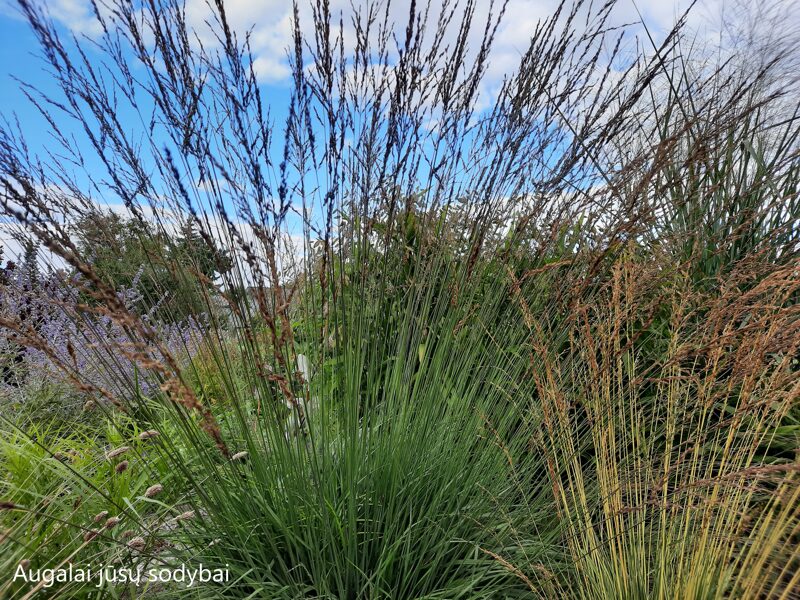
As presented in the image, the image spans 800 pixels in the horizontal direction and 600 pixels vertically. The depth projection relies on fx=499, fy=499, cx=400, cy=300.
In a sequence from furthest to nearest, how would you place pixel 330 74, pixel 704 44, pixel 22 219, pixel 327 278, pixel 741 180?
pixel 704 44
pixel 741 180
pixel 327 278
pixel 330 74
pixel 22 219

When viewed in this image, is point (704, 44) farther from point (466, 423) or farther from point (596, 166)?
point (466, 423)

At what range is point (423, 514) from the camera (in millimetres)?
1663

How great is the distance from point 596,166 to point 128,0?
191 centimetres

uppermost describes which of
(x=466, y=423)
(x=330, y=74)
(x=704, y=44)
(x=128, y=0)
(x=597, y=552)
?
(x=704, y=44)

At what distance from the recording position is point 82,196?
191cm

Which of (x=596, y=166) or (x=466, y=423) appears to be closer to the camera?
(x=466, y=423)

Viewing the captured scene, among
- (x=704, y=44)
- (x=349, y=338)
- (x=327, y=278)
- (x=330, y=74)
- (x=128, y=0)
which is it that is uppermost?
(x=704, y=44)

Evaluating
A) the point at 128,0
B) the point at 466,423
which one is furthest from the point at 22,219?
the point at 466,423

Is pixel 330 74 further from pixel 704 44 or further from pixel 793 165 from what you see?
pixel 704 44

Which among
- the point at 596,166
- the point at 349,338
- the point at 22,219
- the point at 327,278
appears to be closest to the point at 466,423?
the point at 349,338

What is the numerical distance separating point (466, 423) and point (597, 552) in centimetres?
63

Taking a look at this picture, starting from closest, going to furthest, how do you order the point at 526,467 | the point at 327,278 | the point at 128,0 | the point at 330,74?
1. the point at 128,0
2. the point at 330,74
3. the point at 327,278
4. the point at 526,467

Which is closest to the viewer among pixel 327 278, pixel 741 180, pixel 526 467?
pixel 327 278

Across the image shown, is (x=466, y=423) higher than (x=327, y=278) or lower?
lower
